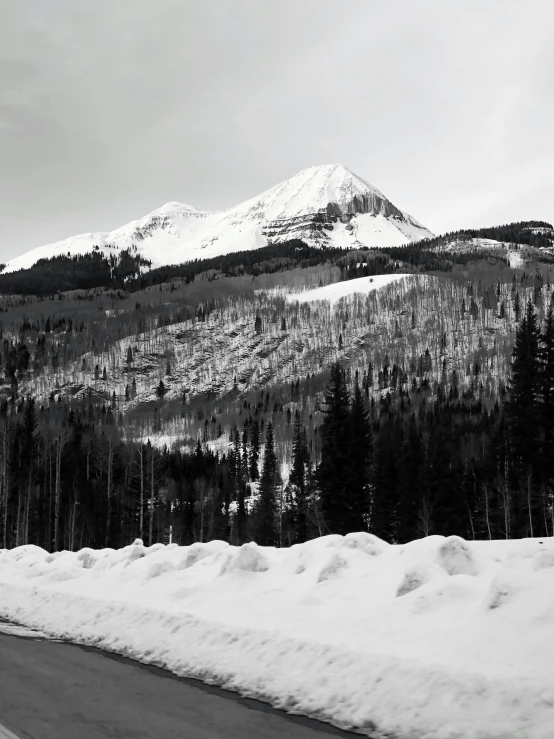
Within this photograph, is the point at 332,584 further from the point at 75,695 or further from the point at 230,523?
the point at 230,523

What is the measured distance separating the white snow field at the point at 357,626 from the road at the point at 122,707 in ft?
1.41

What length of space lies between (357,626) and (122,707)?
3607 mm

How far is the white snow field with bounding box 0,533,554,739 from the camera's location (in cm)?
716

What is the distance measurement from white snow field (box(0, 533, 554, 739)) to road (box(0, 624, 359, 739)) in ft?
1.41

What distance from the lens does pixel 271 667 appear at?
363 inches

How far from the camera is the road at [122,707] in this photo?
7.30 metres

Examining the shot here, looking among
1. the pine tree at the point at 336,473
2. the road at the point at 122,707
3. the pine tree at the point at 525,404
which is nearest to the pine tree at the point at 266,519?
the pine tree at the point at 336,473

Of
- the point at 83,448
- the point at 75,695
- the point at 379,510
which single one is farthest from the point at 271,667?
the point at 83,448

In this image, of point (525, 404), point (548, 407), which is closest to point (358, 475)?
point (525, 404)

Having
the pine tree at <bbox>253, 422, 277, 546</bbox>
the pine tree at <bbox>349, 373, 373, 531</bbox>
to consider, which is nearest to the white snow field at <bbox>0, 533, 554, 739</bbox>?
the pine tree at <bbox>349, 373, 373, 531</bbox>

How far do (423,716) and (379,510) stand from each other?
50.3 metres

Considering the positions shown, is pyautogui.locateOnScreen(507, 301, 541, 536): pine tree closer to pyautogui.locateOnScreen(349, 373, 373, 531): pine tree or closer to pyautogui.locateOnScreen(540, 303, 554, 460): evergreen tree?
pyautogui.locateOnScreen(540, 303, 554, 460): evergreen tree

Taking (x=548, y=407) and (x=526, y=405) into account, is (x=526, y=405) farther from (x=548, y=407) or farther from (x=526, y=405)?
(x=548, y=407)

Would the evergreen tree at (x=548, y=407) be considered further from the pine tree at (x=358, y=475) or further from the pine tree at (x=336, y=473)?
the pine tree at (x=336, y=473)
